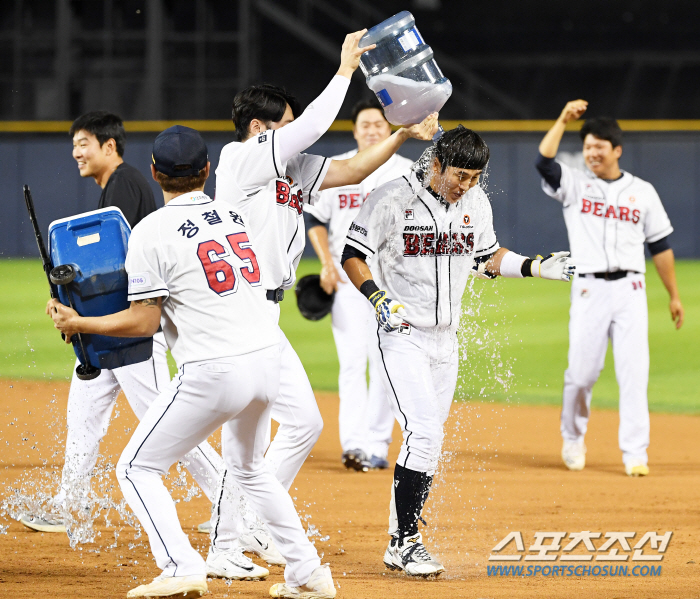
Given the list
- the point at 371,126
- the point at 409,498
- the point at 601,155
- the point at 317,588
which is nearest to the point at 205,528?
the point at 409,498

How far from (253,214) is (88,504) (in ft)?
6.21

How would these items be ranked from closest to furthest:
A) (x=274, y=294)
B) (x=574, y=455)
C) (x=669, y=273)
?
(x=274, y=294) → (x=574, y=455) → (x=669, y=273)

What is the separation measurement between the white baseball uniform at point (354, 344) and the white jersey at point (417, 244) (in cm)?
190

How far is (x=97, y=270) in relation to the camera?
137 inches

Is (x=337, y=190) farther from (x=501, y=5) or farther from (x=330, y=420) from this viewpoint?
(x=501, y=5)

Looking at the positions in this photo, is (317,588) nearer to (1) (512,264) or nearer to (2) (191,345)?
(2) (191,345)

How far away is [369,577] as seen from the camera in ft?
13.0

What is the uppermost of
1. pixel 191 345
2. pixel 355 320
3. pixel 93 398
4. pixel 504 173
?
pixel 504 173

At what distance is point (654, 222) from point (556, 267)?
8.32ft

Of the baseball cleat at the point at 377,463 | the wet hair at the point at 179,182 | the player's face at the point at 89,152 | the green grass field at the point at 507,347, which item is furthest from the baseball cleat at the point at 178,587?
the green grass field at the point at 507,347

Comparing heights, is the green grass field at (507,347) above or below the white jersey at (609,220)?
below

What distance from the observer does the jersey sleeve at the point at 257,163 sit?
3.74m

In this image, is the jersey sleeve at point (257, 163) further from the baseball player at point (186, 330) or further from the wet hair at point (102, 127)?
the wet hair at point (102, 127)

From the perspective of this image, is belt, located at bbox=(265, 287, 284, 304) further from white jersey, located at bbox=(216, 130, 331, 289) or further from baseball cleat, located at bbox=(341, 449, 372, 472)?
baseball cleat, located at bbox=(341, 449, 372, 472)
